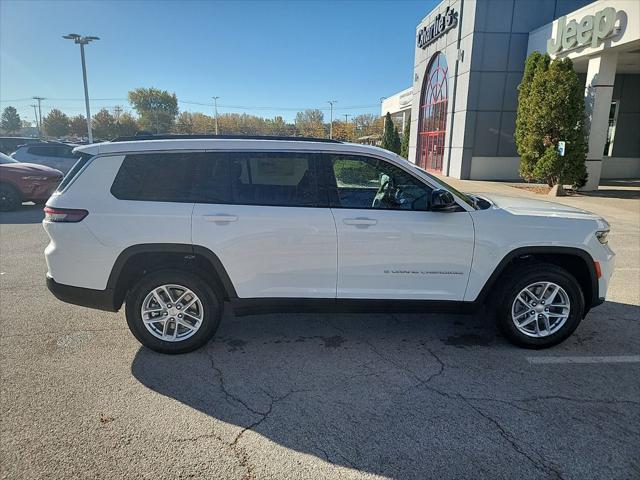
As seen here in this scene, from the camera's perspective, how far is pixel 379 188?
386 cm

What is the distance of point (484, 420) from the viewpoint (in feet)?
9.26

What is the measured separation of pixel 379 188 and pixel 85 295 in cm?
272

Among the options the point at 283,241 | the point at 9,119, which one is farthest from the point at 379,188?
the point at 9,119

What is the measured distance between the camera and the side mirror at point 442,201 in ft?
11.4

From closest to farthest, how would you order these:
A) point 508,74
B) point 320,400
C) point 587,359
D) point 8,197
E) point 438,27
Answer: point 320,400 < point 587,359 < point 8,197 < point 508,74 < point 438,27

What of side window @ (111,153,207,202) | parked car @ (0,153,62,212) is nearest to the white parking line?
side window @ (111,153,207,202)

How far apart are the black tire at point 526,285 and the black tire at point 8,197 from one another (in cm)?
1174

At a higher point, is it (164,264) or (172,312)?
(164,264)

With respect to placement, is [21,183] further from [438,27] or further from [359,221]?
[438,27]

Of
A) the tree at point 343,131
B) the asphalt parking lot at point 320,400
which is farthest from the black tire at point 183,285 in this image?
the tree at point 343,131

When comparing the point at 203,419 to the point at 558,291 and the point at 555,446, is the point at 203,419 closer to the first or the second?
the point at 555,446

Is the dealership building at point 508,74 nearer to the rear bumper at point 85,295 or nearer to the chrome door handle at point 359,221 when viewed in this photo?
the chrome door handle at point 359,221

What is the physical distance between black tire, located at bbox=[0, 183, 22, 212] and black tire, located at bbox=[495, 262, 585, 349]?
11.7 m

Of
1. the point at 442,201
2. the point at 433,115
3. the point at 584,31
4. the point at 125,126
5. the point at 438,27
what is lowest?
the point at 442,201
